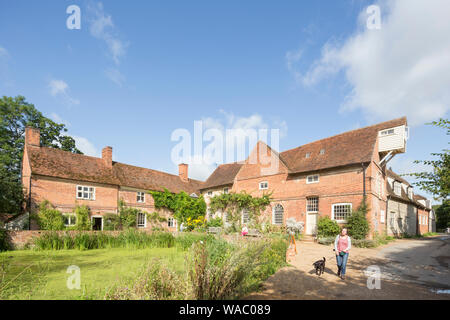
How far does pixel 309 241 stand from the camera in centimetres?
1919

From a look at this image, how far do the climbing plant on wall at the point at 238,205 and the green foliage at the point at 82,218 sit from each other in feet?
40.3

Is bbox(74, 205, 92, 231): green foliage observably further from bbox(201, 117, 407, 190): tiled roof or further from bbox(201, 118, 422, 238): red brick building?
bbox(201, 117, 407, 190): tiled roof

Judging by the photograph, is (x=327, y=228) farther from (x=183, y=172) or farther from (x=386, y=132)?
(x=183, y=172)

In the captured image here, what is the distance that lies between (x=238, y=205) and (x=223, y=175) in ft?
19.7

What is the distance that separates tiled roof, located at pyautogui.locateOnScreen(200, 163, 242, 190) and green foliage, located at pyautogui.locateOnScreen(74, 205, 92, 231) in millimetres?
13488

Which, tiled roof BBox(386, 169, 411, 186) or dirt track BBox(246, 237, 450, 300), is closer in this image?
dirt track BBox(246, 237, 450, 300)

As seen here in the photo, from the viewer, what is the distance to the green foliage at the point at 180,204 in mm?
29484

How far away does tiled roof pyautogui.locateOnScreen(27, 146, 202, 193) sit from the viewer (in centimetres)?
2286

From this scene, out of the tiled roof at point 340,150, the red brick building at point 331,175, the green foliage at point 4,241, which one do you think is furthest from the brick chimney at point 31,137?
the tiled roof at point 340,150

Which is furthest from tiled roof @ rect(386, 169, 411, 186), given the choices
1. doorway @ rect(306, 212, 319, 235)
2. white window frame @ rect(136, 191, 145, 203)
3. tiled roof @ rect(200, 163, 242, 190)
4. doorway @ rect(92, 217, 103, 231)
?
doorway @ rect(92, 217, 103, 231)

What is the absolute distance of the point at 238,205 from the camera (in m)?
25.7
